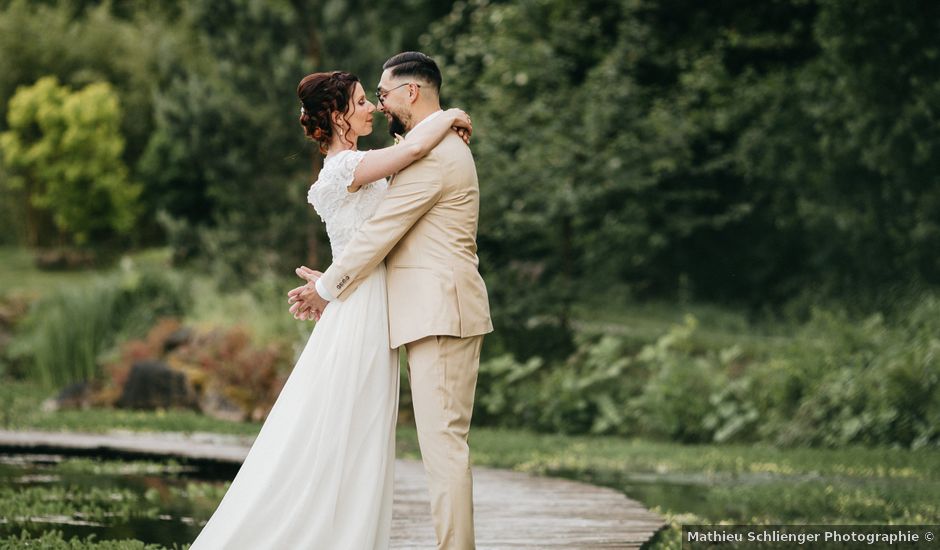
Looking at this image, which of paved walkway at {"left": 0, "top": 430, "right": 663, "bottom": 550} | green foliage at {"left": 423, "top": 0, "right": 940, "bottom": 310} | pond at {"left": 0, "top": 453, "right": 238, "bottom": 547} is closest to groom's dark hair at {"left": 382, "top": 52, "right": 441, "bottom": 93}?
paved walkway at {"left": 0, "top": 430, "right": 663, "bottom": 550}

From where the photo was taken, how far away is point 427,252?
479 cm

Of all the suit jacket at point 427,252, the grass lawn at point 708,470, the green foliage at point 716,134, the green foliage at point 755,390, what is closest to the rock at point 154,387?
the grass lawn at point 708,470

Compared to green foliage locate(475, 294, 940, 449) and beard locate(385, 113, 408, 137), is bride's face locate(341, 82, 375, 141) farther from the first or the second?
green foliage locate(475, 294, 940, 449)

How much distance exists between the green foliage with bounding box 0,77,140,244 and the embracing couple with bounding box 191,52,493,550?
72.1 feet

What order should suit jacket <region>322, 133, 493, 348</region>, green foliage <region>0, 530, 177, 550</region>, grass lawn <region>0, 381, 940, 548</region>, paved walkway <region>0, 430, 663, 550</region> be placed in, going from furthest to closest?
grass lawn <region>0, 381, 940, 548</region> < paved walkway <region>0, 430, 663, 550</region> < green foliage <region>0, 530, 177, 550</region> < suit jacket <region>322, 133, 493, 348</region>

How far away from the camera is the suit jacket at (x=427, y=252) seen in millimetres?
4711

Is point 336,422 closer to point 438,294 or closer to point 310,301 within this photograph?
point 310,301

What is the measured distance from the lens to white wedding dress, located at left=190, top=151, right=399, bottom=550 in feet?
15.0

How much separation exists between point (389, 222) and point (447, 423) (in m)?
0.81

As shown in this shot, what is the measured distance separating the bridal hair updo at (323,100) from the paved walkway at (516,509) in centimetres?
203

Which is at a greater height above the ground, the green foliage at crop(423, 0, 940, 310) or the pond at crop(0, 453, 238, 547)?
the green foliage at crop(423, 0, 940, 310)

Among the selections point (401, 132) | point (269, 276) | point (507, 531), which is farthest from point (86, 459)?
point (269, 276)

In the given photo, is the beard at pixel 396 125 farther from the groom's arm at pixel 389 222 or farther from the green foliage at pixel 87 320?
the green foliage at pixel 87 320

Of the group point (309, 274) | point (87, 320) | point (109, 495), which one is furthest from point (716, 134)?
point (309, 274)
